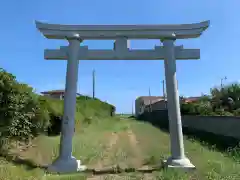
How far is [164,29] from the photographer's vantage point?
9.77 meters

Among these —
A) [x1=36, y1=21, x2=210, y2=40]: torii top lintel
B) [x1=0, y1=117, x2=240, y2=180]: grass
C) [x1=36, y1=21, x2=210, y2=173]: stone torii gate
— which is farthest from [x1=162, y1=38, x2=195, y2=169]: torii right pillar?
[x1=0, y1=117, x2=240, y2=180]: grass

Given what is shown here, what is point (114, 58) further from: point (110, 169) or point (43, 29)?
point (110, 169)

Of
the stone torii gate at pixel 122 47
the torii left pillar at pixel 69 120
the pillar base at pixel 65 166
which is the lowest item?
the pillar base at pixel 65 166

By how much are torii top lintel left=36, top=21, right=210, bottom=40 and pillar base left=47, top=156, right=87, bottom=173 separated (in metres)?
3.76

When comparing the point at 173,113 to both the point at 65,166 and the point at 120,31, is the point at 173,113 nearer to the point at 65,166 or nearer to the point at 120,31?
the point at 120,31

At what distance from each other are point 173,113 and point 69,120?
3.11 m

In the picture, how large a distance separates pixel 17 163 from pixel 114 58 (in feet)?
13.9

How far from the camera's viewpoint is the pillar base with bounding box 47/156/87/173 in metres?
8.74

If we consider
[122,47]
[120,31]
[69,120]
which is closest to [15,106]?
[69,120]

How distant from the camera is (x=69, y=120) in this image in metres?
9.28

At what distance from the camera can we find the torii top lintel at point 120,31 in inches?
383

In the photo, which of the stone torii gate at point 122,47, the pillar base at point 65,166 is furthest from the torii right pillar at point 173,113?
the pillar base at point 65,166

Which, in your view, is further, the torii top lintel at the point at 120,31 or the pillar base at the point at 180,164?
the torii top lintel at the point at 120,31

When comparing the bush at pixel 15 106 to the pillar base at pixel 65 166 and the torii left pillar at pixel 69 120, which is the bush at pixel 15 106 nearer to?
the torii left pillar at pixel 69 120
